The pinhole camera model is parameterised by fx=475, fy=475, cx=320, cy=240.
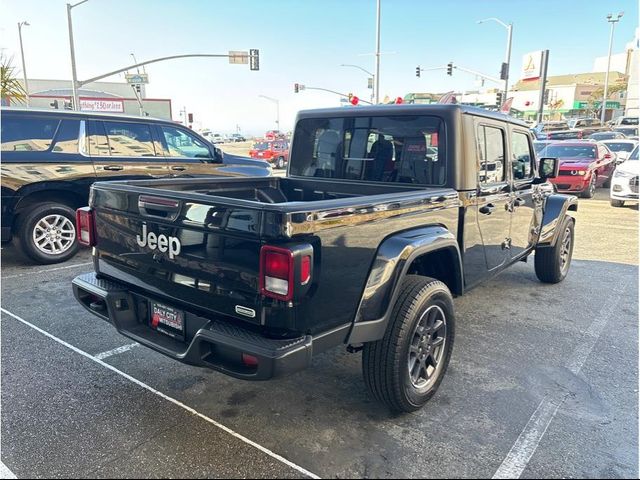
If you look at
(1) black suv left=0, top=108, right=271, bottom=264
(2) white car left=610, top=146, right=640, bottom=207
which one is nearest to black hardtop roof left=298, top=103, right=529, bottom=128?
(1) black suv left=0, top=108, right=271, bottom=264

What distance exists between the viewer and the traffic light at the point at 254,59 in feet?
84.4

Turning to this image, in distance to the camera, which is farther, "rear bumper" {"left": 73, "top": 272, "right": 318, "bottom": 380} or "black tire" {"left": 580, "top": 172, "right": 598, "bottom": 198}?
"black tire" {"left": 580, "top": 172, "right": 598, "bottom": 198}

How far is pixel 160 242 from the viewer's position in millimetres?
2723

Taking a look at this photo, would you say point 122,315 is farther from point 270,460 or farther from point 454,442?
point 454,442

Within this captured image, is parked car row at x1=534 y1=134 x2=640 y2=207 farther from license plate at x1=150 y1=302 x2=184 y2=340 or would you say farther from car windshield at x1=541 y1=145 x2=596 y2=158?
license plate at x1=150 y1=302 x2=184 y2=340

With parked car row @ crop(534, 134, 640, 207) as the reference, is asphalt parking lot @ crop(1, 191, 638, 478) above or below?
below

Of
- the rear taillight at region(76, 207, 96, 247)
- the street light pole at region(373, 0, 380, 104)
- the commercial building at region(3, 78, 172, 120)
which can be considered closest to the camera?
the rear taillight at region(76, 207, 96, 247)

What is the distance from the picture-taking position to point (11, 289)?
205 inches

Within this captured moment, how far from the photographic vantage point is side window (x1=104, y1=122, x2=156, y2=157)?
22.2ft

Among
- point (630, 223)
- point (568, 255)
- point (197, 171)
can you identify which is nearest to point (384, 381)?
point (568, 255)

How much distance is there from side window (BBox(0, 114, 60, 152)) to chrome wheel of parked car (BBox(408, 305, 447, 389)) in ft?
17.9

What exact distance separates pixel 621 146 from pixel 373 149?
18.1 m

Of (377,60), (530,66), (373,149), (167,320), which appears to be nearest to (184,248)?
(167,320)

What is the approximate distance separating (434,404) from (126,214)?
2.29 m
